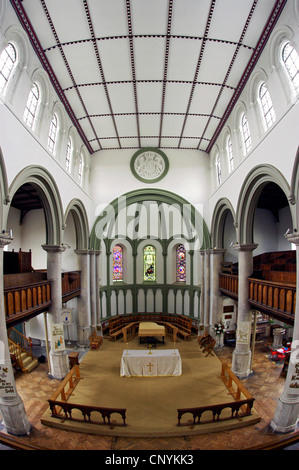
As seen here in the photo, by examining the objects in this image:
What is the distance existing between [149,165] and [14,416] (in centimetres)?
1428

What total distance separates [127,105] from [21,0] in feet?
18.5

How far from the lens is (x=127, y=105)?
40.0 ft

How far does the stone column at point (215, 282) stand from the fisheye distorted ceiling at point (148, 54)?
7.03 metres

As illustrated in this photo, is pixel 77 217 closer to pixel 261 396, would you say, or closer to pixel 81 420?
pixel 81 420

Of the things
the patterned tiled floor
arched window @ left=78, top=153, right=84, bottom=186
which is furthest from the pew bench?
arched window @ left=78, top=153, right=84, bottom=186

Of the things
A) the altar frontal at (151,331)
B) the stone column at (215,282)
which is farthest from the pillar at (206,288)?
the altar frontal at (151,331)

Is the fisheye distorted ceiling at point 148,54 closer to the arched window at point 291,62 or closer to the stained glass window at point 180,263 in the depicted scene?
the arched window at point 291,62

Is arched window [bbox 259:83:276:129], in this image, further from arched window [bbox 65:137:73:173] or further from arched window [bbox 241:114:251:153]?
arched window [bbox 65:137:73:173]

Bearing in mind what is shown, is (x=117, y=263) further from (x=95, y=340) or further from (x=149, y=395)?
(x=149, y=395)

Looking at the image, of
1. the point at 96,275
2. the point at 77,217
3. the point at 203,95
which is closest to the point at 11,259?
the point at 77,217

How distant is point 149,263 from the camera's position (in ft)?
64.0

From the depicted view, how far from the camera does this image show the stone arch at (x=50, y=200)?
9555 mm

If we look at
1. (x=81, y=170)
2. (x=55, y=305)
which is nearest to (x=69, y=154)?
(x=81, y=170)

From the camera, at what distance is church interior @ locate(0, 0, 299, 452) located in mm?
7340
